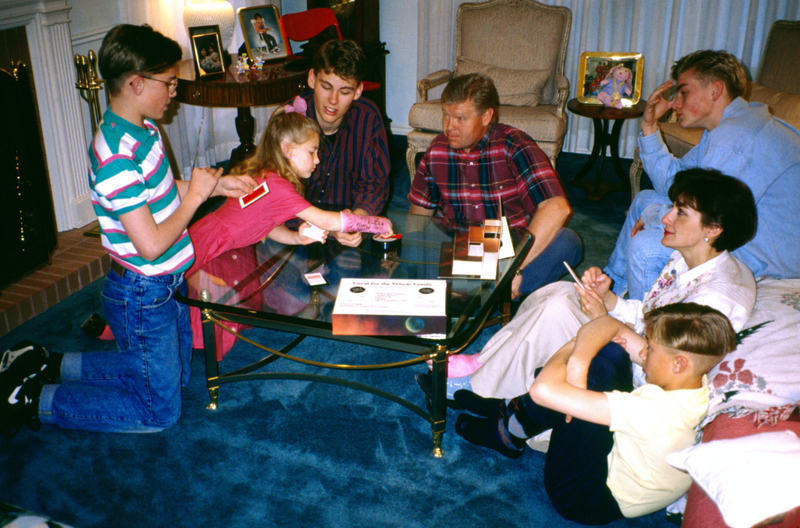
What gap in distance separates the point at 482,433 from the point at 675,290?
0.77 m

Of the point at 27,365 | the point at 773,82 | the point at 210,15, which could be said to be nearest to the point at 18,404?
the point at 27,365

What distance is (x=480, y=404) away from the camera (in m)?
2.11

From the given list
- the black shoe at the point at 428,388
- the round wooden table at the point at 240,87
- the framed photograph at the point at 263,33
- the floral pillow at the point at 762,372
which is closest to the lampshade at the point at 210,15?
the framed photograph at the point at 263,33

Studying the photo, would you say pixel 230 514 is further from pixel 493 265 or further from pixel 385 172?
pixel 385 172

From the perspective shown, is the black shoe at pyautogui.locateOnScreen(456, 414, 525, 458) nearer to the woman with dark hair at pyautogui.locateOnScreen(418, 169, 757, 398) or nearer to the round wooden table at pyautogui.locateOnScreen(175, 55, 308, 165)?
the woman with dark hair at pyautogui.locateOnScreen(418, 169, 757, 398)

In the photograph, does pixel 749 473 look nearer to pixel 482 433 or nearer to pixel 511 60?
pixel 482 433

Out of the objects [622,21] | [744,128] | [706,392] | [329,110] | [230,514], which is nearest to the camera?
[706,392]

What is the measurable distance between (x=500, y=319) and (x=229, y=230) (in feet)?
3.94

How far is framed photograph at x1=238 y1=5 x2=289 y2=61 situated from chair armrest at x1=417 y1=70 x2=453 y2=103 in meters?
1.02

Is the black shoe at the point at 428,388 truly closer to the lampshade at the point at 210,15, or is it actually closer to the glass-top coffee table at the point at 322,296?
the glass-top coffee table at the point at 322,296

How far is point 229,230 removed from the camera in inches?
90.6

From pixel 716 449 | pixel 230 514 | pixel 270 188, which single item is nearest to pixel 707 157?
pixel 716 449

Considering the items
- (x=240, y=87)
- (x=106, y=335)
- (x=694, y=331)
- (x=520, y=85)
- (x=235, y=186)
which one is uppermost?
(x=240, y=87)

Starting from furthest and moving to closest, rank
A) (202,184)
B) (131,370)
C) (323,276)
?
(323,276) < (131,370) < (202,184)
